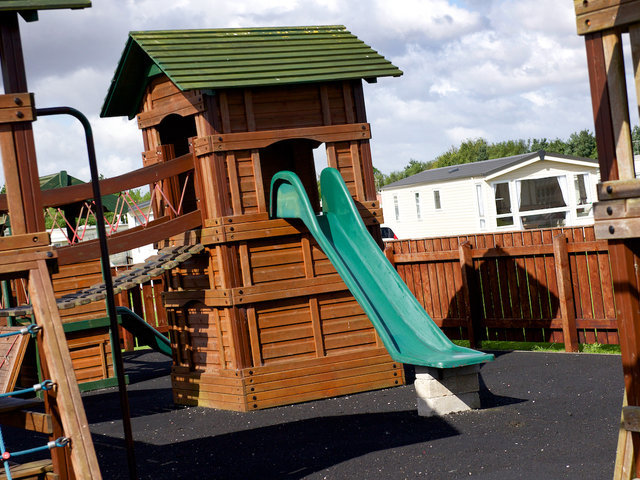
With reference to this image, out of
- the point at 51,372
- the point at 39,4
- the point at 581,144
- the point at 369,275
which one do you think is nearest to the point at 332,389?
the point at 369,275

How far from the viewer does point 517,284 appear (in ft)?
42.2

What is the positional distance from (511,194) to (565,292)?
24536 mm

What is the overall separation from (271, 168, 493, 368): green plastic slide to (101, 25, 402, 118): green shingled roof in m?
1.32

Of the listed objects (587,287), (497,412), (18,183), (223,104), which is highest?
(223,104)

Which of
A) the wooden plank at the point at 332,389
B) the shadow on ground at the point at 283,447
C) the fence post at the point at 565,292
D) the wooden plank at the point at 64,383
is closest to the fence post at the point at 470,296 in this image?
the fence post at the point at 565,292

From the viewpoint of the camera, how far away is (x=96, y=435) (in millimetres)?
9742

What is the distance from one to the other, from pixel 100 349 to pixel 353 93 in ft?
19.4

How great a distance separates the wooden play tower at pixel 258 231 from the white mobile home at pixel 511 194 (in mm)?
24221

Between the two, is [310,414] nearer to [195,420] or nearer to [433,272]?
[195,420]

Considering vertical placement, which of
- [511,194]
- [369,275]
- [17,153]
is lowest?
[369,275]

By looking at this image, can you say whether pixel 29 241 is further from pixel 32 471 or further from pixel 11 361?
pixel 32 471

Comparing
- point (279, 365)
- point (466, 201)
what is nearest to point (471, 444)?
point (279, 365)

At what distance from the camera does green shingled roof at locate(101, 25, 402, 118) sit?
10.4m

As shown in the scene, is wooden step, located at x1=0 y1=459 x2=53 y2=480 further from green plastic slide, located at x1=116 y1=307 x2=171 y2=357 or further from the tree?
the tree
